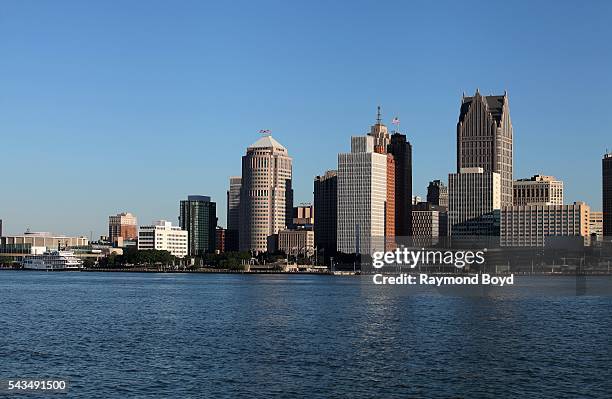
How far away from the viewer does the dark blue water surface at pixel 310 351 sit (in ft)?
217

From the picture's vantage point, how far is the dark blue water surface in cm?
6606

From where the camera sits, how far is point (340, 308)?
5610 inches

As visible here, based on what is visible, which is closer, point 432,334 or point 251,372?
point 251,372

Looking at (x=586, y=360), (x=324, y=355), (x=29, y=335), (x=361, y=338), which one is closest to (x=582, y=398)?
(x=586, y=360)

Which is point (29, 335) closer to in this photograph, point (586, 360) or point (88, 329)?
point (88, 329)

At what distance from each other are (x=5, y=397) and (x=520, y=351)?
146ft

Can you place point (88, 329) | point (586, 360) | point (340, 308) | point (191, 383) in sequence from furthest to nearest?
point (340, 308) < point (88, 329) < point (586, 360) < point (191, 383)

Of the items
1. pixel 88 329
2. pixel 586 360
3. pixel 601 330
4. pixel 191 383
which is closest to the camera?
pixel 191 383

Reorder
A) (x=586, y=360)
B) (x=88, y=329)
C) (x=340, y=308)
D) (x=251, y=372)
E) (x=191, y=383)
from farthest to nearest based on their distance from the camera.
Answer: (x=340, y=308), (x=88, y=329), (x=586, y=360), (x=251, y=372), (x=191, y=383)

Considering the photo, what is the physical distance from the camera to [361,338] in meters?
95.4

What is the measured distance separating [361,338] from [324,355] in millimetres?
14699

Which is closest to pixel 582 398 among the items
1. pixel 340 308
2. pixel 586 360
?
pixel 586 360

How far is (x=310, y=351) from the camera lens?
83.6 meters

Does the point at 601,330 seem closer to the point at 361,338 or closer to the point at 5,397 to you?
the point at 361,338
